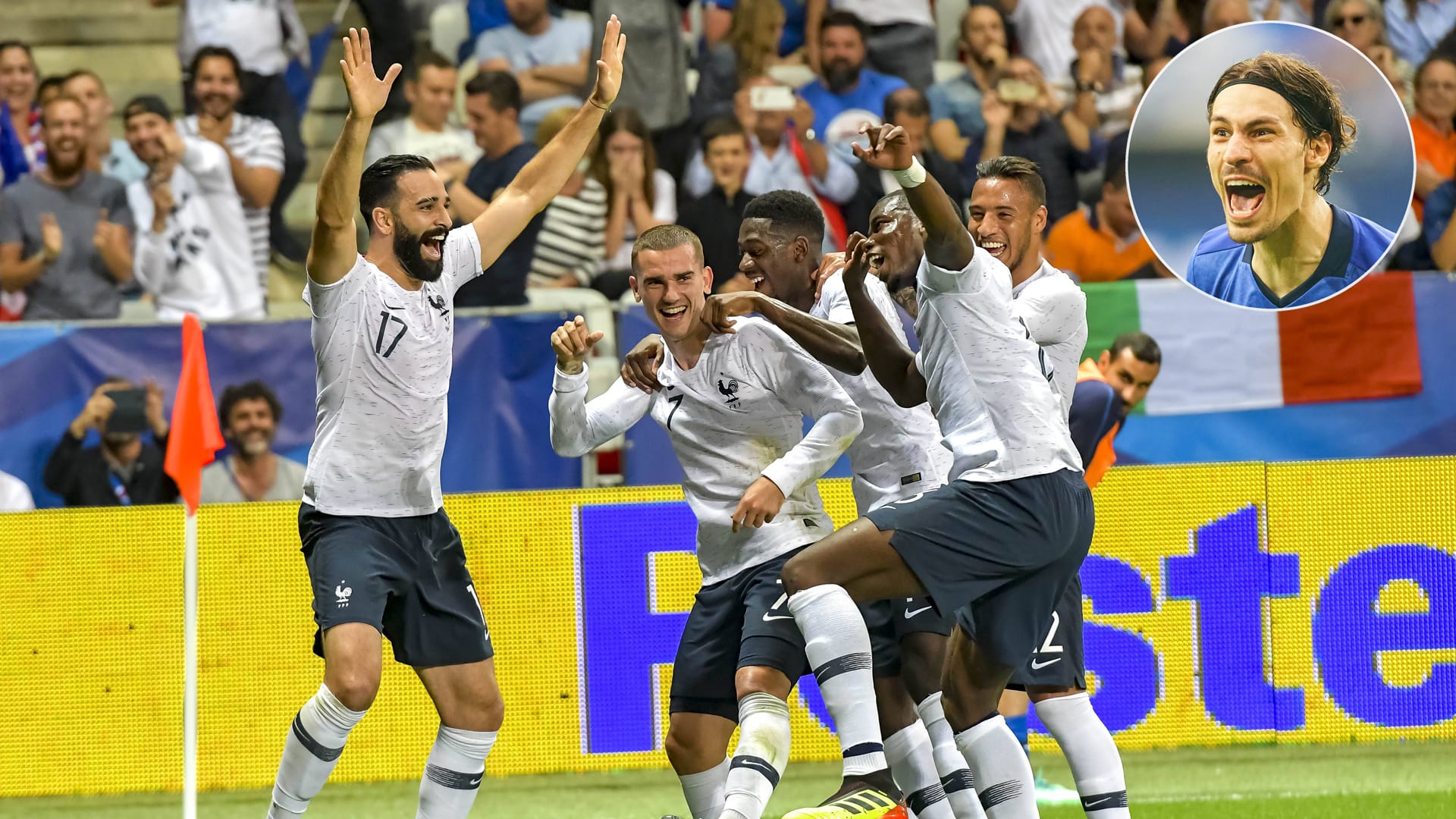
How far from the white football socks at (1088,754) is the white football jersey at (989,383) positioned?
863 mm

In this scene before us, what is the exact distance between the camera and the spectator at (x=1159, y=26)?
11.3 metres

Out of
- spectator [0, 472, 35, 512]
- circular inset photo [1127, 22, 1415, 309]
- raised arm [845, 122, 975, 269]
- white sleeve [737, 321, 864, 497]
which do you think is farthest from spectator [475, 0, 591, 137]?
raised arm [845, 122, 975, 269]

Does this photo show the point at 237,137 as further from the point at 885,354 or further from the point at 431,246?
the point at 885,354

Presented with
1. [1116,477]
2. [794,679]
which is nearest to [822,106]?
[1116,477]

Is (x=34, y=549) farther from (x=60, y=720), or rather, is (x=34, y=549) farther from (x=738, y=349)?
(x=738, y=349)

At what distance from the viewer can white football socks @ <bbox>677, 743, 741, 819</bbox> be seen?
17.3 ft

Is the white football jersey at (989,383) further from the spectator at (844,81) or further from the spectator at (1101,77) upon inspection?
the spectator at (1101,77)

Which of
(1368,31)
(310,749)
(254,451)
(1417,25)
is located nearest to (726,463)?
(310,749)

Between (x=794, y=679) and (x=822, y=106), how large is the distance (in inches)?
250

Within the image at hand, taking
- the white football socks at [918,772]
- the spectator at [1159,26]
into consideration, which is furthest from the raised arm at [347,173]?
the spectator at [1159,26]

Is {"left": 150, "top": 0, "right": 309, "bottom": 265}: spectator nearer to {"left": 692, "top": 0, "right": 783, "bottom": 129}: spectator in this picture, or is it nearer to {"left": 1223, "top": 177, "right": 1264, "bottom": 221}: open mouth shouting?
{"left": 692, "top": 0, "right": 783, "bottom": 129}: spectator

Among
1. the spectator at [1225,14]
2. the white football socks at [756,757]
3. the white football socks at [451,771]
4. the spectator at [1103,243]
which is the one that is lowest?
the white football socks at [451,771]

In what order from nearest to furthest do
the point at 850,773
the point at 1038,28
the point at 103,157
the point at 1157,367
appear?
1. the point at 850,773
2. the point at 1157,367
3. the point at 103,157
4. the point at 1038,28

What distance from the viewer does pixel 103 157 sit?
33.7 feet
